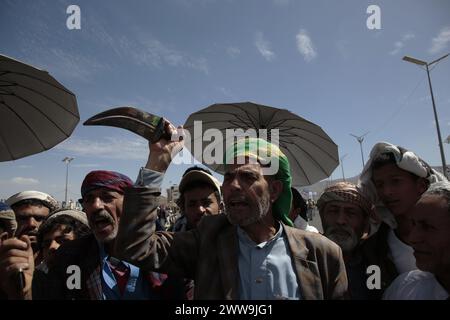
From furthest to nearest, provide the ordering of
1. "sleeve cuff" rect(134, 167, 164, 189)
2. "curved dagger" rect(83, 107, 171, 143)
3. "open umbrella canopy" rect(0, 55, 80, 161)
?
"open umbrella canopy" rect(0, 55, 80, 161), "curved dagger" rect(83, 107, 171, 143), "sleeve cuff" rect(134, 167, 164, 189)

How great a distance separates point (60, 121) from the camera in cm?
323

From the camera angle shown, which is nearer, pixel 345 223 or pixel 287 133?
pixel 345 223

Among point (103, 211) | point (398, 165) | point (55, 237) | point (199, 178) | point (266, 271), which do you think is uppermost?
point (199, 178)

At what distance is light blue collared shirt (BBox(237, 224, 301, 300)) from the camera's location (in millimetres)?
1710

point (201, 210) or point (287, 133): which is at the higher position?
point (287, 133)

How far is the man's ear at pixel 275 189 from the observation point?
215cm

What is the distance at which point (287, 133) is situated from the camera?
17.2 ft

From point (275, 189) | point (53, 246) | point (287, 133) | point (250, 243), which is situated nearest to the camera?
point (250, 243)

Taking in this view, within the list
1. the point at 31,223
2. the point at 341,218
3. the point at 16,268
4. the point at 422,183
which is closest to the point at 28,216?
the point at 31,223

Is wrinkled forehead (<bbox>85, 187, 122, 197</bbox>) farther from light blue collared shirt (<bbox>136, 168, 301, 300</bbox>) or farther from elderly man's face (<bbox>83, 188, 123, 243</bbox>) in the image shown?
light blue collared shirt (<bbox>136, 168, 301, 300</bbox>)

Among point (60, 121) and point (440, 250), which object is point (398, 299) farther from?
point (60, 121)

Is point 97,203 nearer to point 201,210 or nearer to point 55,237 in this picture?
point 55,237

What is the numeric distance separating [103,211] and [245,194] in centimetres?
126

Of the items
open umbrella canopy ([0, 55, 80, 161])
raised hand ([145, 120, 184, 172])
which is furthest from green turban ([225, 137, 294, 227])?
open umbrella canopy ([0, 55, 80, 161])
